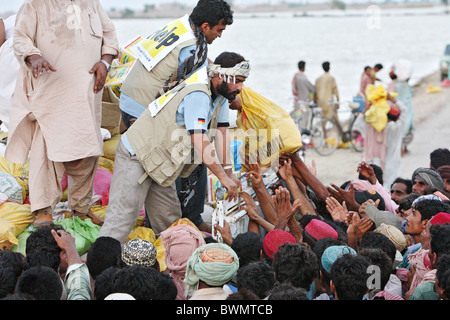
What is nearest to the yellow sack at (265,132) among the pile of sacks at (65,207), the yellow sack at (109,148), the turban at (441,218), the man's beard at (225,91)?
the man's beard at (225,91)

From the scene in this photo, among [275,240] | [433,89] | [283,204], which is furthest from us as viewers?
[433,89]

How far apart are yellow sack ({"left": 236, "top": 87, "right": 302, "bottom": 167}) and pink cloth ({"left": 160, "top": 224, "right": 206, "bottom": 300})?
3.74 ft

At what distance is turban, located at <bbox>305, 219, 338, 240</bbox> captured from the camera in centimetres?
389

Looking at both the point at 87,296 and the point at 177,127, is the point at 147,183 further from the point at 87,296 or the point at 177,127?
the point at 87,296

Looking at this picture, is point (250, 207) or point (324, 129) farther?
point (324, 129)

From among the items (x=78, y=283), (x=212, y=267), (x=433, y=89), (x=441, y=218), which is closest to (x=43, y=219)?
(x=78, y=283)

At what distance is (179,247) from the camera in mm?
3775

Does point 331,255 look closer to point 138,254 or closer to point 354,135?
point 138,254

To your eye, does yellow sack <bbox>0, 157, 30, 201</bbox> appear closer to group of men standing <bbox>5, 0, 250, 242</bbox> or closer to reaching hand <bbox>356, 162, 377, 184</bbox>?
group of men standing <bbox>5, 0, 250, 242</bbox>

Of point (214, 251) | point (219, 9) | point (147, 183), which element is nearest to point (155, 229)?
point (147, 183)

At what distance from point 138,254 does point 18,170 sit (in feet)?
6.22

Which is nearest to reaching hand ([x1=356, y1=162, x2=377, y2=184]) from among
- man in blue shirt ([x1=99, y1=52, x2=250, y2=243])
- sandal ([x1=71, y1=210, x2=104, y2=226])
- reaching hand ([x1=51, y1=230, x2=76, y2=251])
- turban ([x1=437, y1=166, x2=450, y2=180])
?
turban ([x1=437, y1=166, x2=450, y2=180])

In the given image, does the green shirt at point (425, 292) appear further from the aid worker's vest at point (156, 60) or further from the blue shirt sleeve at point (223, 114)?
the aid worker's vest at point (156, 60)
